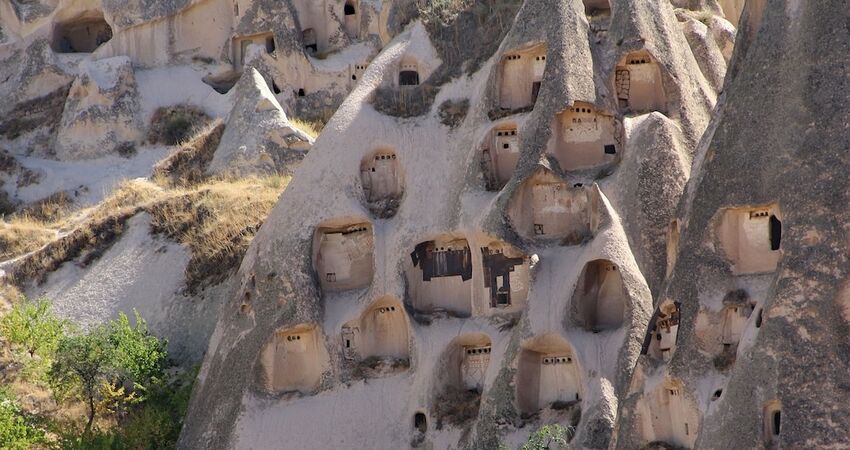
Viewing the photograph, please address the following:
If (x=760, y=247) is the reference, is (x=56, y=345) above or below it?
below

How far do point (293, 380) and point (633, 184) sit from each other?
6.85 m

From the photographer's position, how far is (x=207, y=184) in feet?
151

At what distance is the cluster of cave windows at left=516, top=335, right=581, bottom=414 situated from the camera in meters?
34.7

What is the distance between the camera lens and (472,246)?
121 ft

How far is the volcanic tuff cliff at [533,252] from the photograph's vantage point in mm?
29094

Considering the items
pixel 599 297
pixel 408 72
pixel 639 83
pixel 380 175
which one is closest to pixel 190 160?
pixel 408 72

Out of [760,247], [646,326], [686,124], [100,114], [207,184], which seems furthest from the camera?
[100,114]

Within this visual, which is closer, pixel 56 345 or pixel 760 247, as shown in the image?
pixel 760 247

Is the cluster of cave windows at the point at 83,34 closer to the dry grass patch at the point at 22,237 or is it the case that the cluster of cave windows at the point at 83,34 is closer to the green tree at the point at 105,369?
the dry grass patch at the point at 22,237

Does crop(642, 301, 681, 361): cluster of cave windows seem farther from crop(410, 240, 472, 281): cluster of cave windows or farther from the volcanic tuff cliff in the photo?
crop(410, 240, 472, 281): cluster of cave windows

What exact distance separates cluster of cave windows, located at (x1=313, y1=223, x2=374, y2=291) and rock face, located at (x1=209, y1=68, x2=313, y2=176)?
7.84 metres

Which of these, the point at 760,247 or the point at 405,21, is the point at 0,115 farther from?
the point at 760,247

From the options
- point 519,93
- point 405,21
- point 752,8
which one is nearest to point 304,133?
point 405,21

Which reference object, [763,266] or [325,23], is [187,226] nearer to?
[325,23]
